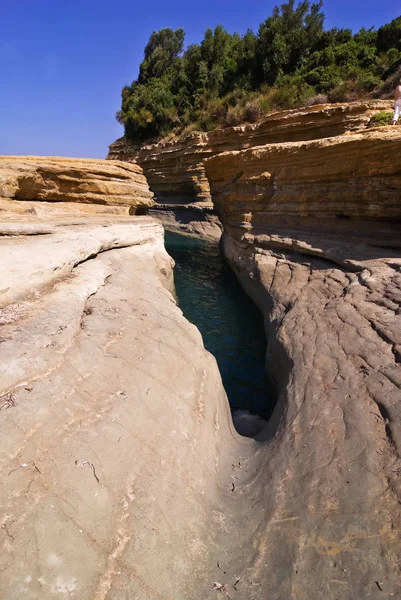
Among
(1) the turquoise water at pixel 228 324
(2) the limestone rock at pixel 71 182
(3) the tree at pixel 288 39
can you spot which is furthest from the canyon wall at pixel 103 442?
(3) the tree at pixel 288 39

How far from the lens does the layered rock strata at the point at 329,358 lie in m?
2.21

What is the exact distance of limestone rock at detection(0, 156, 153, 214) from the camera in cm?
860

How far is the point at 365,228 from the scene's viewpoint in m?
8.05

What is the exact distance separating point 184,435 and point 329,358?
245 centimetres

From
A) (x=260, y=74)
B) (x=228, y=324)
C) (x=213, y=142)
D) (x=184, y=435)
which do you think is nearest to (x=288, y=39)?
(x=260, y=74)

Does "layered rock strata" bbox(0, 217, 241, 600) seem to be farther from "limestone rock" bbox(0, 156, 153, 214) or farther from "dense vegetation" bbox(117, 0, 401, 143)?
"dense vegetation" bbox(117, 0, 401, 143)

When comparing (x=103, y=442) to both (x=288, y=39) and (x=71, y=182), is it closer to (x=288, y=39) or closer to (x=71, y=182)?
(x=71, y=182)

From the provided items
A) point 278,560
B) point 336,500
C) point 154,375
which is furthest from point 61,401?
point 336,500

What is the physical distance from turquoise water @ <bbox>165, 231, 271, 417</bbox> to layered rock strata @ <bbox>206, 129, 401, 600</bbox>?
0.51m

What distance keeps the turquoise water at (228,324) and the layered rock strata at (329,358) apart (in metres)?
0.51

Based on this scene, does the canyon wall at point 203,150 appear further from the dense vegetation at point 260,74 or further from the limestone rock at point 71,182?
the limestone rock at point 71,182

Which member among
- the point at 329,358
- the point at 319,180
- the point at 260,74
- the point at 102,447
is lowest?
the point at 329,358

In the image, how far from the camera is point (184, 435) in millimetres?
3105

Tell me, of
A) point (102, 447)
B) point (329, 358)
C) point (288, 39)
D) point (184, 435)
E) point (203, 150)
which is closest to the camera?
point (102, 447)
